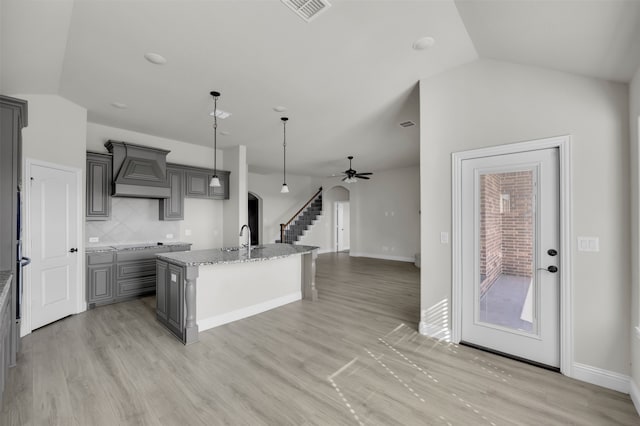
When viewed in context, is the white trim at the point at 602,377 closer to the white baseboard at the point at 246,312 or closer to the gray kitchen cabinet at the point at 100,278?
the white baseboard at the point at 246,312

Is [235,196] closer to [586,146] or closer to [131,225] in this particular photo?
[131,225]

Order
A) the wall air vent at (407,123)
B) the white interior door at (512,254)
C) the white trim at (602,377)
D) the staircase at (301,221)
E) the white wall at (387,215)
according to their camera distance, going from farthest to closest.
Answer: the staircase at (301,221), the white wall at (387,215), the wall air vent at (407,123), the white interior door at (512,254), the white trim at (602,377)

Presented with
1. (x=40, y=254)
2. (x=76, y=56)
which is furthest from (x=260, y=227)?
(x=76, y=56)

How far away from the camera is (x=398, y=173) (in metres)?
9.27

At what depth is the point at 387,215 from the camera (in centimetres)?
955

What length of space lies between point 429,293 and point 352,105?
2.81m

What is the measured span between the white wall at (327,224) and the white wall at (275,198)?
822mm

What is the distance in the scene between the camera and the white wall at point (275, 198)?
9.82m

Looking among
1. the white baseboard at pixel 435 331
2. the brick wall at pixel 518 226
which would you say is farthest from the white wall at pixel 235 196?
the brick wall at pixel 518 226

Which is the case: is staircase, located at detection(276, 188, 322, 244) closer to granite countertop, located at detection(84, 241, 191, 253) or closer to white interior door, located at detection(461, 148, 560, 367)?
granite countertop, located at detection(84, 241, 191, 253)

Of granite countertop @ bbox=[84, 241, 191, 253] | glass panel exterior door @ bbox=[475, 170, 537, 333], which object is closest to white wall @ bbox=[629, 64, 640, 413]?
glass panel exterior door @ bbox=[475, 170, 537, 333]

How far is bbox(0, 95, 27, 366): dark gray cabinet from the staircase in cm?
725

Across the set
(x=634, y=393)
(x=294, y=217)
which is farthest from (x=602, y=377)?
(x=294, y=217)

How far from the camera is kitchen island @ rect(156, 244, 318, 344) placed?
324cm
